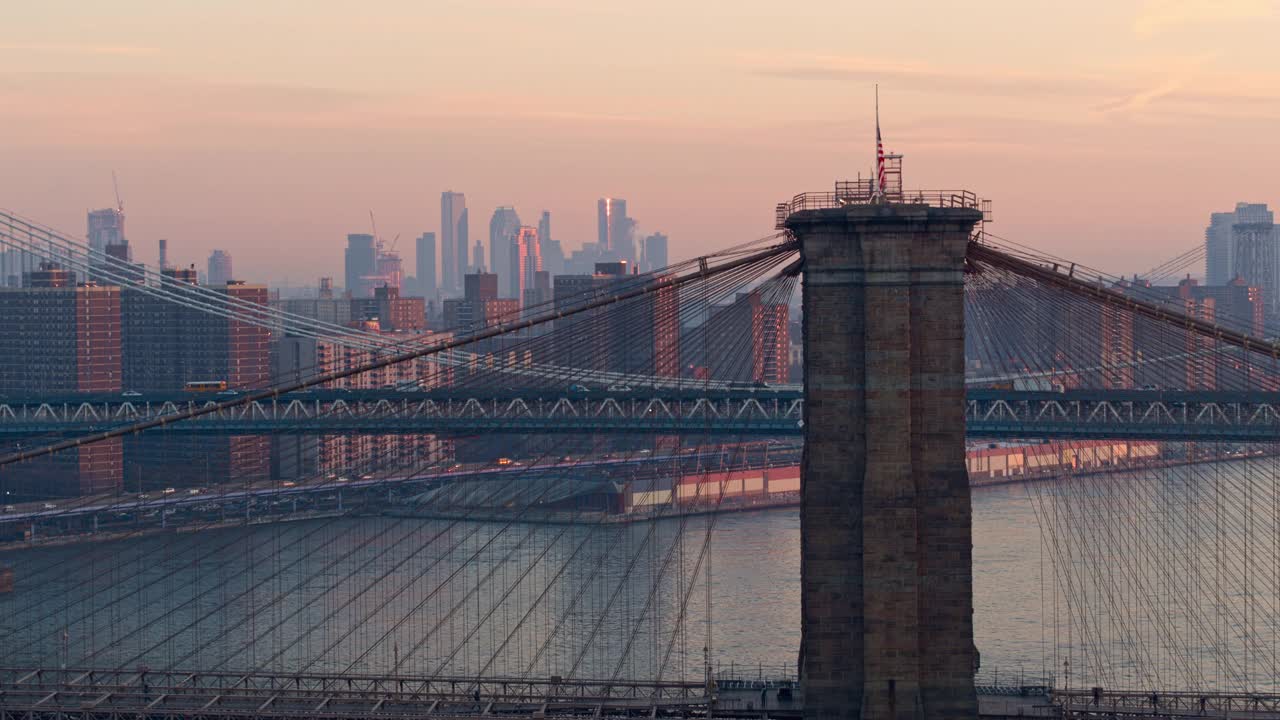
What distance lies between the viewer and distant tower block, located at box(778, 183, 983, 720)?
56.2ft

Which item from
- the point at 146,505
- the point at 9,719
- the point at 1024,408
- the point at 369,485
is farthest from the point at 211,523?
the point at 9,719

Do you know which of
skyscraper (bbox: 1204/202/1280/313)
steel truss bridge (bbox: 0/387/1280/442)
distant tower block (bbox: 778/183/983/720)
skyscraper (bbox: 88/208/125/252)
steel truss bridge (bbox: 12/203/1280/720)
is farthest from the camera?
skyscraper (bbox: 88/208/125/252)

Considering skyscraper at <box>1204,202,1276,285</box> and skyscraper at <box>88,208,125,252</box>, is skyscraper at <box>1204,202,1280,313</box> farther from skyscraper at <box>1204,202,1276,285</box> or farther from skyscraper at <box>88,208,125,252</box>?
skyscraper at <box>88,208,125,252</box>

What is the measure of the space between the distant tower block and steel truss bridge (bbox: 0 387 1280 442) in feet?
81.8

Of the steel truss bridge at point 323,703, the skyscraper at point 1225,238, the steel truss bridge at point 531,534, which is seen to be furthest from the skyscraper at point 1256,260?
the steel truss bridge at point 323,703

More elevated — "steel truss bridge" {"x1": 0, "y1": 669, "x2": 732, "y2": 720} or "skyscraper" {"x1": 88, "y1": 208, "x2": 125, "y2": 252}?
"skyscraper" {"x1": 88, "y1": 208, "x2": 125, "y2": 252}

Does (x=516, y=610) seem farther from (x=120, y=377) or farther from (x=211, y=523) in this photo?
(x=120, y=377)

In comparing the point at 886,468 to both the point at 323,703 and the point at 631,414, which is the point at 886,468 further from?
the point at 631,414

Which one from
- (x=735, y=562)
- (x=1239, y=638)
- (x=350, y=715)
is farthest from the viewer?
(x=735, y=562)

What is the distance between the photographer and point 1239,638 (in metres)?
34.0

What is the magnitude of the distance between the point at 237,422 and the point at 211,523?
5233 mm

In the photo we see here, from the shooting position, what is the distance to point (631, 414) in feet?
166

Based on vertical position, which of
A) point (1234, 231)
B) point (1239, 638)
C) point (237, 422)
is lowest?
point (1239, 638)

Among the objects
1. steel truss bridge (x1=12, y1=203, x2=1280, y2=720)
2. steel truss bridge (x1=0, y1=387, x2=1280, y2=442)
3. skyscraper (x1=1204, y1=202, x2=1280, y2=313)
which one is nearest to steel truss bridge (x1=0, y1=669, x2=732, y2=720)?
steel truss bridge (x1=12, y1=203, x2=1280, y2=720)
